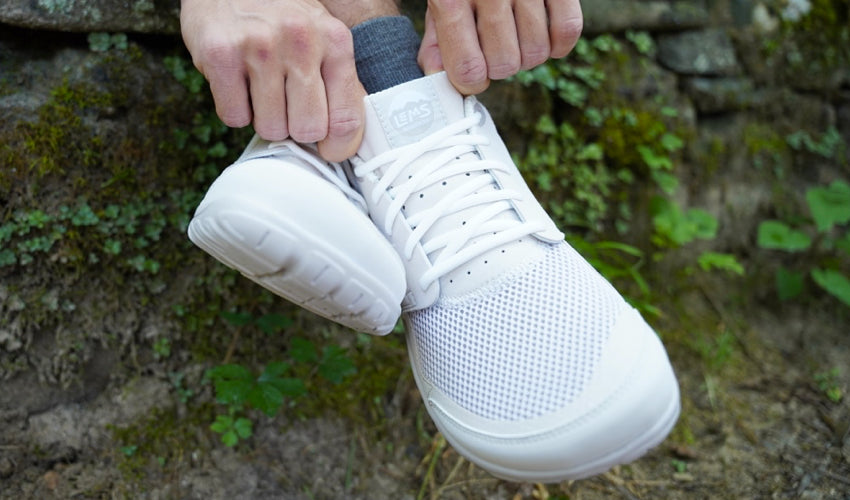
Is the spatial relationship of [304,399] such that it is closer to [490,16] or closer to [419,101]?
[419,101]

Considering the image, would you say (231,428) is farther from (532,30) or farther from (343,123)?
(532,30)

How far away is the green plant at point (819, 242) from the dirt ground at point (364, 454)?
0.28 m

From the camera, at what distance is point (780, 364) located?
1.61 meters

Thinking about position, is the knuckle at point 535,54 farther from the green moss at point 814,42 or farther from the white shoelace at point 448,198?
the green moss at point 814,42

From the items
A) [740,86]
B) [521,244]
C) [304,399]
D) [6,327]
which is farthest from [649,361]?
[740,86]

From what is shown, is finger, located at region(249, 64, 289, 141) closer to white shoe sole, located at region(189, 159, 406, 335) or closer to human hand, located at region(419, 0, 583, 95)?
white shoe sole, located at region(189, 159, 406, 335)

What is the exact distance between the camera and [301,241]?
2.77ft

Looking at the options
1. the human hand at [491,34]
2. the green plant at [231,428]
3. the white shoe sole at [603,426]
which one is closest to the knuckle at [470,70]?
the human hand at [491,34]

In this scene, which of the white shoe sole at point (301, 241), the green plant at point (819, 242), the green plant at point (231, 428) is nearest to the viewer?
the white shoe sole at point (301, 241)

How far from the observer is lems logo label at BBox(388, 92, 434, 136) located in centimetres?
99

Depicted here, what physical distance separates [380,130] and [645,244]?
3.03 feet

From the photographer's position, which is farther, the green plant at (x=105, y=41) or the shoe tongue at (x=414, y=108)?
the green plant at (x=105, y=41)

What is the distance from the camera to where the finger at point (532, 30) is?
1.00m

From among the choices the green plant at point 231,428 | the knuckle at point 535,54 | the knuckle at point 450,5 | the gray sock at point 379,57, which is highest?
the knuckle at point 450,5
